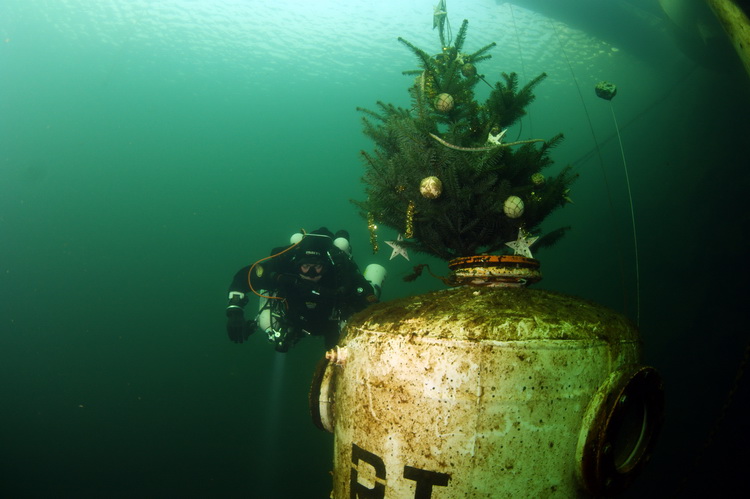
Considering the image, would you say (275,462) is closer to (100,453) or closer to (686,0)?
(100,453)

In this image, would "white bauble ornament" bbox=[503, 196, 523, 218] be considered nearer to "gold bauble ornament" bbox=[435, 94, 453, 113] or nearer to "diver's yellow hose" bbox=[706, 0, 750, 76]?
"gold bauble ornament" bbox=[435, 94, 453, 113]

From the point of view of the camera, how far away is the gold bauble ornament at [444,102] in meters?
2.77

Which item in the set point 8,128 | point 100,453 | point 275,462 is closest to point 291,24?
point 275,462

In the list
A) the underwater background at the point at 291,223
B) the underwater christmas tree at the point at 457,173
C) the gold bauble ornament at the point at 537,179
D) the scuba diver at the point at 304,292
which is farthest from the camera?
the underwater background at the point at 291,223

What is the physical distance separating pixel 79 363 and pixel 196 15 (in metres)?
43.6

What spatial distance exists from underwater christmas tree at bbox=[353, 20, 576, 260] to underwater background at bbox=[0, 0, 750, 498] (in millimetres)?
663

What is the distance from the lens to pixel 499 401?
5.60ft

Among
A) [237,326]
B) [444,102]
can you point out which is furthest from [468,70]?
[237,326]

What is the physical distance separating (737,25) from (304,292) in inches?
194

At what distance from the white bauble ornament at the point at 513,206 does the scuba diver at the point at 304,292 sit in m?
2.60

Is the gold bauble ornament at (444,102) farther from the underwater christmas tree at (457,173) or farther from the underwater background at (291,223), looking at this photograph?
the underwater background at (291,223)

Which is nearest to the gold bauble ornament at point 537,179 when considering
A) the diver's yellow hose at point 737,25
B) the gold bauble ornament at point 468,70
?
the gold bauble ornament at point 468,70

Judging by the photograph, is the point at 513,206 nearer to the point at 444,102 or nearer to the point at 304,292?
the point at 444,102

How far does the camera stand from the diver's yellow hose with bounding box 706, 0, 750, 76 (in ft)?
8.01
